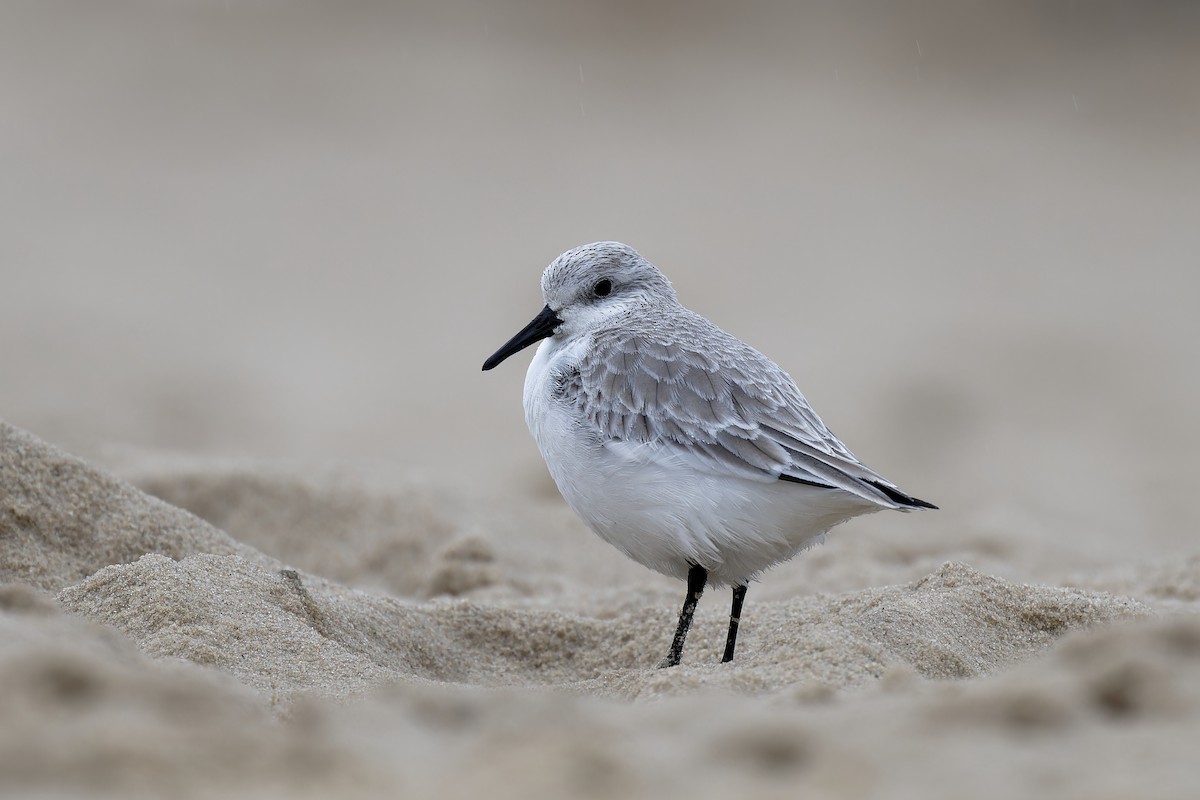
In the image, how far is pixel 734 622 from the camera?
11.3ft

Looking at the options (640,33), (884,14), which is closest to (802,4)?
(884,14)

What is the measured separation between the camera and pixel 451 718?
212 centimetres

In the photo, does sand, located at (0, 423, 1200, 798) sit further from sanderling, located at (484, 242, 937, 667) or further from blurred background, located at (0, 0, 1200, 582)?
blurred background, located at (0, 0, 1200, 582)

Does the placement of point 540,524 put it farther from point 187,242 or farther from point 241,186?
point 241,186

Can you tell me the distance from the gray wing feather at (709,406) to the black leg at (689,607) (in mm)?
323

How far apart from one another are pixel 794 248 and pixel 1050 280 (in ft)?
7.88

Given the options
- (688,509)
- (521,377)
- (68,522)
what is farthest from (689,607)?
(521,377)

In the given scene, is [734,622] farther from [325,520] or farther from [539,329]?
[325,520]

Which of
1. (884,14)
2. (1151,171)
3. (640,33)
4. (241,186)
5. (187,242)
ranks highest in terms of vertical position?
(884,14)

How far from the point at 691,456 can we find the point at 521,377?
686 cm

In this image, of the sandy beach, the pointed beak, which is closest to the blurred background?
the sandy beach

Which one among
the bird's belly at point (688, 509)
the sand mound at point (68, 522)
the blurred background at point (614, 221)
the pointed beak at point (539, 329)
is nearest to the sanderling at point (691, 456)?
the bird's belly at point (688, 509)

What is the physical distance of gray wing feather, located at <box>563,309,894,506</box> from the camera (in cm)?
323

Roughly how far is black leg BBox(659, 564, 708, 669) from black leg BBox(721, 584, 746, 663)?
0.11 meters
